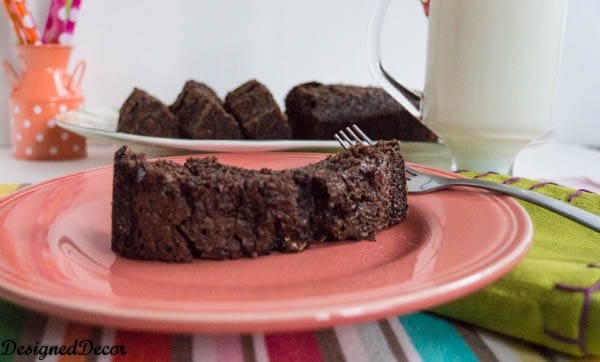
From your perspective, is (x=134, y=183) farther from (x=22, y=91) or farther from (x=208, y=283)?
(x=22, y=91)

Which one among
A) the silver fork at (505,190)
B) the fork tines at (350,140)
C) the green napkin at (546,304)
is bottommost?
the green napkin at (546,304)

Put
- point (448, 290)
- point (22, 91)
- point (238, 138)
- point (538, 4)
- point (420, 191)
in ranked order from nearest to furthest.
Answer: point (448, 290) → point (420, 191) → point (538, 4) → point (238, 138) → point (22, 91)

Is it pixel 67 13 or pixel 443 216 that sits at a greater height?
pixel 67 13

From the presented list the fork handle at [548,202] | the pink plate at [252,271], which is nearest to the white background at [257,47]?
the pink plate at [252,271]

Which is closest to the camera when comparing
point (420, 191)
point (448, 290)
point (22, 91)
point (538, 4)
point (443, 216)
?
point (448, 290)

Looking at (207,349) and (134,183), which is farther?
(134,183)

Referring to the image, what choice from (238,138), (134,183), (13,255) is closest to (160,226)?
(134,183)

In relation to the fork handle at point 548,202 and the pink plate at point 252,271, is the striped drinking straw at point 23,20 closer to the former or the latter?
the pink plate at point 252,271
